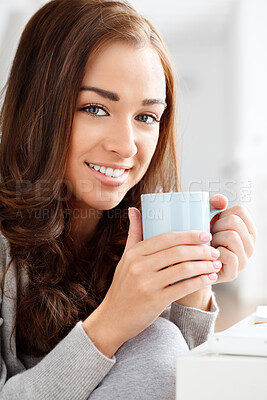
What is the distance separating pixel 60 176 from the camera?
41.9 inches

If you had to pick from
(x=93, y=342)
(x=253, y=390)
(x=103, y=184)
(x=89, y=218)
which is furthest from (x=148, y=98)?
(x=253, y=390)

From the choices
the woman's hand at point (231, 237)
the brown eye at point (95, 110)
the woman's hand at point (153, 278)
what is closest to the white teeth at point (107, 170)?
the brown eye at point (95, 110)

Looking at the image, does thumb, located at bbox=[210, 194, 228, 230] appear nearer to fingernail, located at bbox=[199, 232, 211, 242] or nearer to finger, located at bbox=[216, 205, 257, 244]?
finger, located at bbox=[216, 205, 257, 244]

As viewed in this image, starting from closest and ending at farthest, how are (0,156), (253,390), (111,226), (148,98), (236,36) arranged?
(253,390) < (148,98) < (0,156) < (111,226) < (236,36)

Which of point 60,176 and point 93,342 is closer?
point 93,342

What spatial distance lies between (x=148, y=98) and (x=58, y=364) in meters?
0.59

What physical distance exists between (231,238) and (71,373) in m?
0.36

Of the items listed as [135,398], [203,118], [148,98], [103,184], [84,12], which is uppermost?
[203,118]

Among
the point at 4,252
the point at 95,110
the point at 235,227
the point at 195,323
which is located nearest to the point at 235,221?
the point at 235,227

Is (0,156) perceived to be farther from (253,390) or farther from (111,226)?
(253,390)

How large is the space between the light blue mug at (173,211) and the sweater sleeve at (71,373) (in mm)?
207

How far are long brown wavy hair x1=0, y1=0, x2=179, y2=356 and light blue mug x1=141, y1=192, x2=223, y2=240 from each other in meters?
0.36

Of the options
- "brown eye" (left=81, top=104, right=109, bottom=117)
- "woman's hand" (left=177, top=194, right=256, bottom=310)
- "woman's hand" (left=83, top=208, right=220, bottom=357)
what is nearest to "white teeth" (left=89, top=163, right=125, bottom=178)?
"brown eye" (left=81, top=104, right=109, bottom=117)

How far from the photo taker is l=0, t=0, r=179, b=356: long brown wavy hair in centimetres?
103
